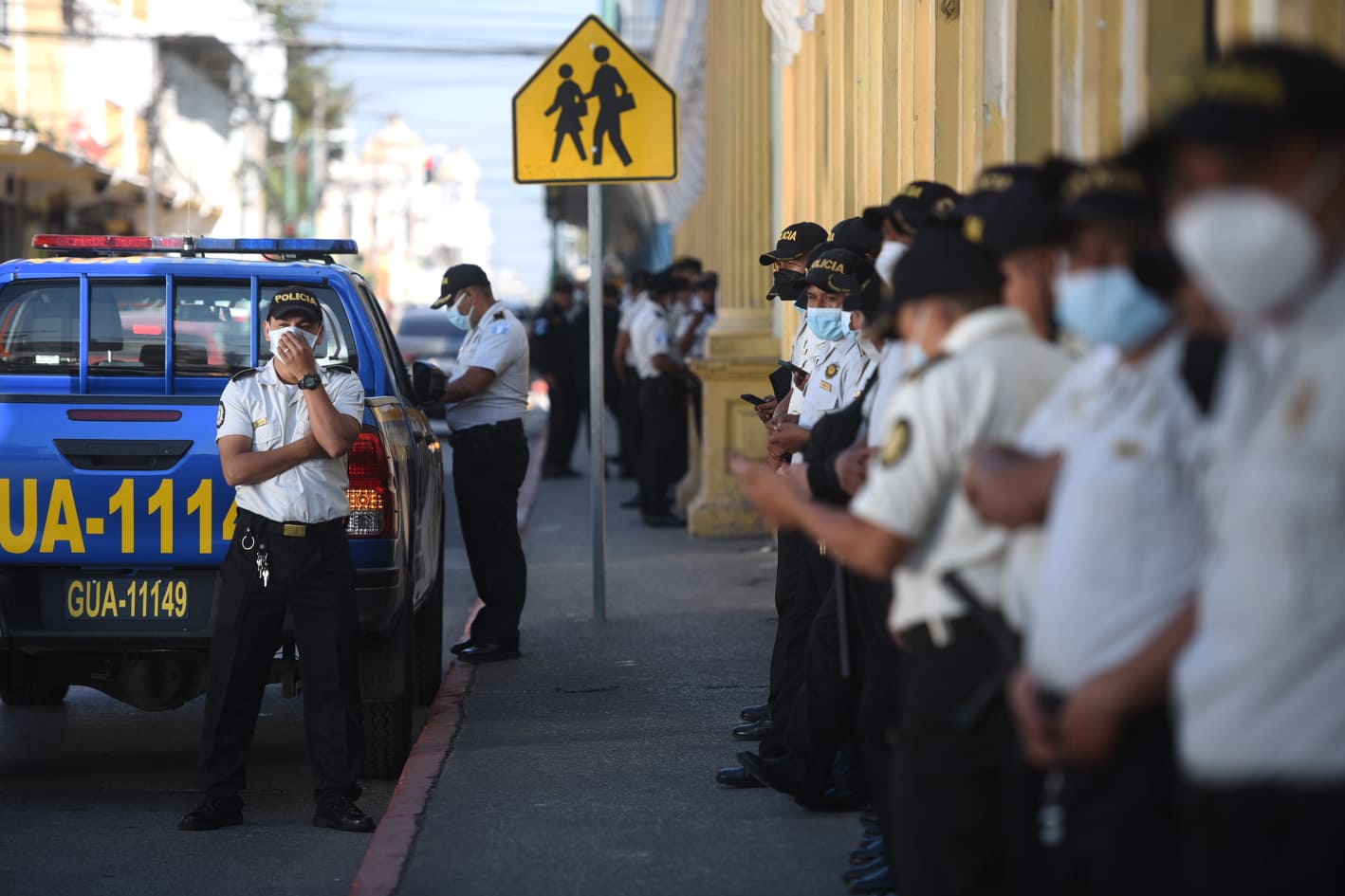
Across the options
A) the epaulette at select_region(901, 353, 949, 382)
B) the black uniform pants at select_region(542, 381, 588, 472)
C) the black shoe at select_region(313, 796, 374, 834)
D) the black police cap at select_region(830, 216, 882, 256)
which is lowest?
the black shoe at select_region(313, 796, 374, 834)

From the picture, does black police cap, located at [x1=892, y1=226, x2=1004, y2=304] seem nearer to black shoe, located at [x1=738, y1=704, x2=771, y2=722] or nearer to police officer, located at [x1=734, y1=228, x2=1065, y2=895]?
police officer, located at [x1=734, y1=228, x2=1065, y2=895]

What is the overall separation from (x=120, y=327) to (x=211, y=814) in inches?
78.0

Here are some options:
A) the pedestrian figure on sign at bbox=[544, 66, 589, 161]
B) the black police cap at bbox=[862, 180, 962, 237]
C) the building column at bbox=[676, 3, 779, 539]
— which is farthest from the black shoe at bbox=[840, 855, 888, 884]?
the building column at bbox=[676, 3, 779, 539]

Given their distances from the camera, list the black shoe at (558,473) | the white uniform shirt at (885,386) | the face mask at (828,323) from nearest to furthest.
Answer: the white uniform shirt at (885,386)
the face mask at (828,323)
the black shoe at (558,473)

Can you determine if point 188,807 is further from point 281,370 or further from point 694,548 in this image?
point 694,548

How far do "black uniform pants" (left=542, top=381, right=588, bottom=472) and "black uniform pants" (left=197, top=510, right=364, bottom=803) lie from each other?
13.2m

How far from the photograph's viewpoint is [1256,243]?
2.71 metres

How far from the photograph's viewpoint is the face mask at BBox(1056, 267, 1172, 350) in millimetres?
3234

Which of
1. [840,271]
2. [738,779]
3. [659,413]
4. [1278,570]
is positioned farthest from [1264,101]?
[659,413]

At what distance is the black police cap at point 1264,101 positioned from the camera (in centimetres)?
275

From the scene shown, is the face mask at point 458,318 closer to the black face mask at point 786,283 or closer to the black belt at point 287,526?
the black face mask at point 786,283

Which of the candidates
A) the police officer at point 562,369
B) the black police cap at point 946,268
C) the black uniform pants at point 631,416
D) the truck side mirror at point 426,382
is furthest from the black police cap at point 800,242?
the police officer at point 562,369

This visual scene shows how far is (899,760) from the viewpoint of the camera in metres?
3.91

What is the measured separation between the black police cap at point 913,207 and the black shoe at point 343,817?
2.86m
